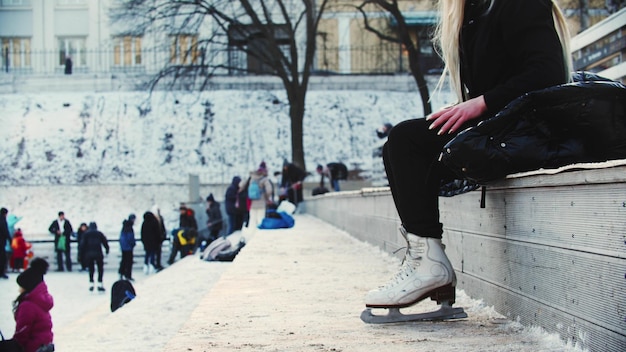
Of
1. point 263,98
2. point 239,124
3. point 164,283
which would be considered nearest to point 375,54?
point 263,98

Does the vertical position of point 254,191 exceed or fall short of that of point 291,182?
it falls short

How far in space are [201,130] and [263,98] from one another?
4.26 meters

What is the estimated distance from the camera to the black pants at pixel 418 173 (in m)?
3.58

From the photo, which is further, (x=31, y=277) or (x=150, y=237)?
(x=150, y=237)

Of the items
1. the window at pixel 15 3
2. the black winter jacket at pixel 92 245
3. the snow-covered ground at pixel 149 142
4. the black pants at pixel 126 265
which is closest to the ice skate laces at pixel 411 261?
the black winter jacket at pixel 92 245

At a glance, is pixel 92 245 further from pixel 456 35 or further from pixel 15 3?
pixel 15 3

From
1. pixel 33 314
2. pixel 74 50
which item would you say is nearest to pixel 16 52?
pixel 74 50

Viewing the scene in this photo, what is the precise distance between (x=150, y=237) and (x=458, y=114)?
1782 cm

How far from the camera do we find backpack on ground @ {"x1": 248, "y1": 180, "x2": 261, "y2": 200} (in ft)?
66.1

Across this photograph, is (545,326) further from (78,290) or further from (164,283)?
(78,290)

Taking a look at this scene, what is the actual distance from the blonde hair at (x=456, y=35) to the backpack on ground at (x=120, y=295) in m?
7.69

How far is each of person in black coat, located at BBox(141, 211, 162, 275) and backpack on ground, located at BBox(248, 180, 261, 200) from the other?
2.72m

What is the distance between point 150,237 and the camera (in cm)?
2041

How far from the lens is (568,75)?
3.44m
